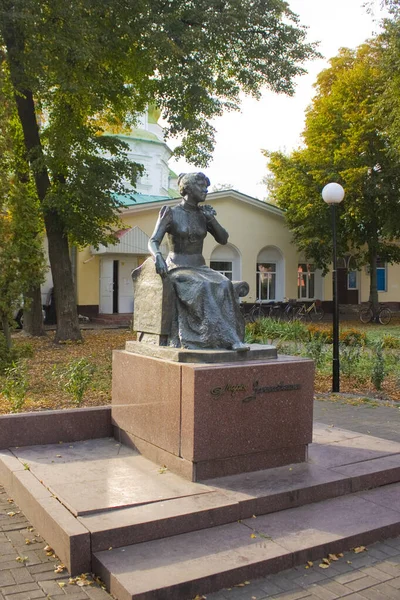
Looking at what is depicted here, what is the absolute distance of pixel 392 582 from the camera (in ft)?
12.1

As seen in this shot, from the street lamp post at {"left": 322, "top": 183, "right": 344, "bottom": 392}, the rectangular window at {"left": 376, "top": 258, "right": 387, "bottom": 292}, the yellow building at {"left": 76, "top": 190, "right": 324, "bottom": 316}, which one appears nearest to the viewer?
the street lamp post at {"left": 322, "top": 183, "right": 344, "bottom": 392}

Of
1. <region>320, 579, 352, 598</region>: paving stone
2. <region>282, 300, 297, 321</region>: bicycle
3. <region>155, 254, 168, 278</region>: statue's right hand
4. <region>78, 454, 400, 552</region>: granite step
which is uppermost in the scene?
<region>155, 254, 168, 278</region>: statue's right hand

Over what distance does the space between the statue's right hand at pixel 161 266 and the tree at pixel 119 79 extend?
31.2ft

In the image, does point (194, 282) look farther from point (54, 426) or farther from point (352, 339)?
point (352, 339)

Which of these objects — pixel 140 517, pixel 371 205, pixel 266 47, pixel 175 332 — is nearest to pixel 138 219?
pixel 371 205

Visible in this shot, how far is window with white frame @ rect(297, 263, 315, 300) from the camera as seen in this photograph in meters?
33.3

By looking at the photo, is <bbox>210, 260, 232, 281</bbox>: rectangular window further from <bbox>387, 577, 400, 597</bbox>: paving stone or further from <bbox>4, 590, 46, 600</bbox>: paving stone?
<bbox>4, 590, 46, 600</bbox>: paving stone

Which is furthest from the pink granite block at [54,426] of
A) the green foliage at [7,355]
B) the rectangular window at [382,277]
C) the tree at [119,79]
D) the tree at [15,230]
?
the rectangular window at [382,277]

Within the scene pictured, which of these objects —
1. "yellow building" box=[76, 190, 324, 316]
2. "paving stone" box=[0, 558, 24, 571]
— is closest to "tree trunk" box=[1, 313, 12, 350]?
"paving stone" box=[0, 558, 24, 571]

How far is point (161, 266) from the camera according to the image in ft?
18.4

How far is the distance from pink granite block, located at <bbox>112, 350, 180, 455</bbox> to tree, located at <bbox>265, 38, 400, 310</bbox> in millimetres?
20709

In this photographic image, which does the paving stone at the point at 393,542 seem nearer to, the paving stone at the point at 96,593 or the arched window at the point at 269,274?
the paving stone at the point at 96,593

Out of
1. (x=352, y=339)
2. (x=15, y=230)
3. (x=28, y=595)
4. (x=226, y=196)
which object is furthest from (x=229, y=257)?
(x=28, y=595)

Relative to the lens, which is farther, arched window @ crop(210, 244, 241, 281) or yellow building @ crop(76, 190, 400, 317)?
arched window @ crop(210, 244, 241, 281)
